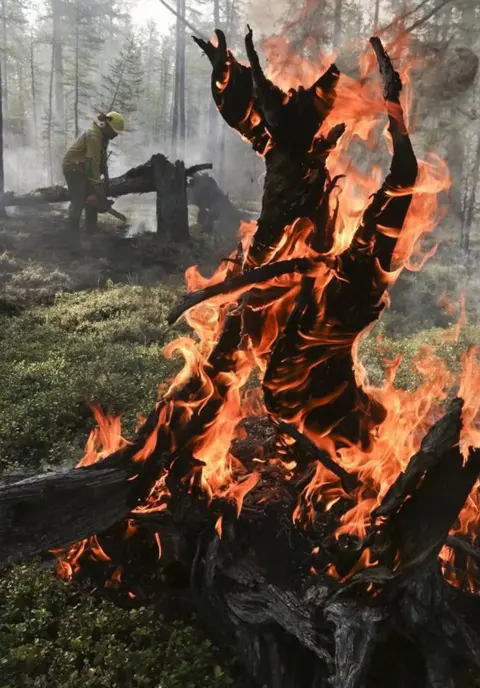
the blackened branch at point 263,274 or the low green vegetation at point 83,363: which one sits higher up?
the blackened branch at point 263,274

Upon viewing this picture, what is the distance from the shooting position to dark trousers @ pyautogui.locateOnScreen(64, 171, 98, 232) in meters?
17.9

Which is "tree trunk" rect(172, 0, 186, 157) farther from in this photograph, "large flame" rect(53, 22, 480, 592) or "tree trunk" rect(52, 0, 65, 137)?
"large flame" rect(53, 22, 480, 592)

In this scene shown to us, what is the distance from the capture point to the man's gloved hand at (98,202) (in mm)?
18125

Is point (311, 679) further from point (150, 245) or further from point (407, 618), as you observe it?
point (150, 245)

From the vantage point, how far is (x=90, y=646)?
3.53 metres

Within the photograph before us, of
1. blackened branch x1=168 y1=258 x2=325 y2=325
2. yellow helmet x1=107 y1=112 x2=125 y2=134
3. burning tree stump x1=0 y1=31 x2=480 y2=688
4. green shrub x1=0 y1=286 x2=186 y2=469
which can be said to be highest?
yellow helmet x1=107 y1=112 x2=125 y2=134

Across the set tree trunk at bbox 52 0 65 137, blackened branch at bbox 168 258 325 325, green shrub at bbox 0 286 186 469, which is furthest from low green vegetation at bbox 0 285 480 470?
tree trunk at bbox 52 0 65 137

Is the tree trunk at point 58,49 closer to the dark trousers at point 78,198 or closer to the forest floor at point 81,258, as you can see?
the dark trousers at point 78,198

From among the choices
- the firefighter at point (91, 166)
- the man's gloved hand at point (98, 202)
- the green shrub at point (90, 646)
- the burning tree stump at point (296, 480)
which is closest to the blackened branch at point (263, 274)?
the burning tree stump at point (296, 480)

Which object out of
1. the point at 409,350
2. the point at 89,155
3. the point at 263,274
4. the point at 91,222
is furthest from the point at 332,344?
the point at 91,222

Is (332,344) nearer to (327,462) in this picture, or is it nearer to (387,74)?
(327,462)

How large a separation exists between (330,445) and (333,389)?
446mm

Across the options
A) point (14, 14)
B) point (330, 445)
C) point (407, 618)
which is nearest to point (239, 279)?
point (330, 445)

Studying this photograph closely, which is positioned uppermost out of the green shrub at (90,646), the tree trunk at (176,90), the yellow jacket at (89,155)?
the tree trunk at (176,90)
